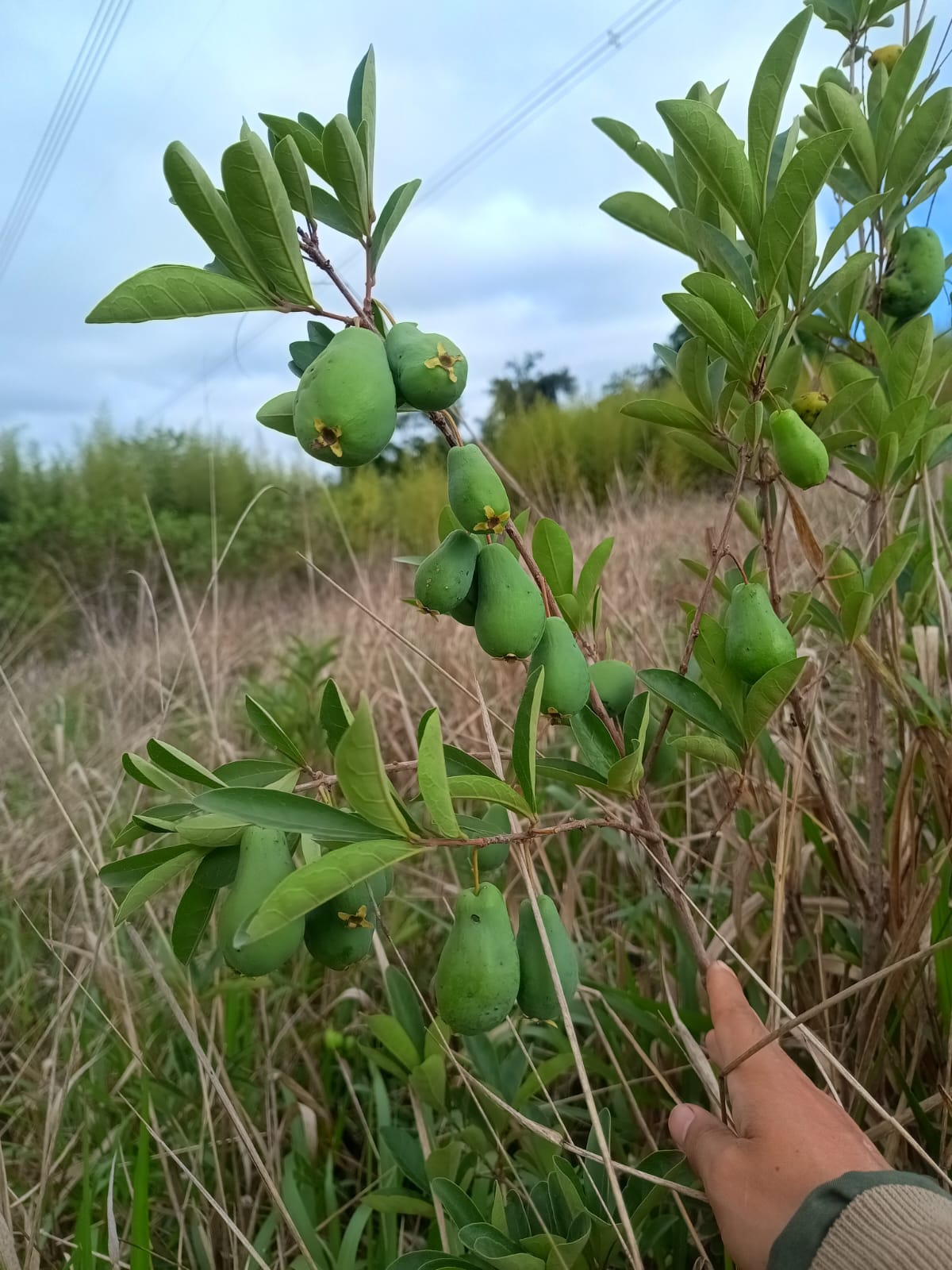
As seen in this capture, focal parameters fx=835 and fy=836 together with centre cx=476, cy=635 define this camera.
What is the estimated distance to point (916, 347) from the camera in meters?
0.64

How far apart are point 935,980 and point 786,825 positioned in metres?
0.20

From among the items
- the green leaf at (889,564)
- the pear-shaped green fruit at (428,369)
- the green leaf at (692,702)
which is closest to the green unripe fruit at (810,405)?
the green leaf at (889,564)

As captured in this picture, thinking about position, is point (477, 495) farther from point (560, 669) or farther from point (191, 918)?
point (191, 918)

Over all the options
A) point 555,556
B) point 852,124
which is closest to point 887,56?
point 852,124

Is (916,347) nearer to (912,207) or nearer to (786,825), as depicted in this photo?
(912,207)

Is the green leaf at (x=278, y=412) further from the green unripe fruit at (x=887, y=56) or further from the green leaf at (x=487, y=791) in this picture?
the green unripe fruit at (x=887, y=56)

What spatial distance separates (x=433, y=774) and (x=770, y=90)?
18.1 inches

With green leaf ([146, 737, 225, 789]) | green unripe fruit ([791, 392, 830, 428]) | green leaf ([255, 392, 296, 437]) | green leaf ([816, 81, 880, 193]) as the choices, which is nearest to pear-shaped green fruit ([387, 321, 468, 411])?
green leaf ([255, 392, 296, 437])

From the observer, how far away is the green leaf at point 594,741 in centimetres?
52

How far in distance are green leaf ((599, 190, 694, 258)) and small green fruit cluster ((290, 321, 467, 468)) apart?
33 cm

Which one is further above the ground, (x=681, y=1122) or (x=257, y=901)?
(x=257, y=901)

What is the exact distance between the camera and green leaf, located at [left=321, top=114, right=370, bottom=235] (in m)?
0.39

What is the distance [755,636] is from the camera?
0.48 metres

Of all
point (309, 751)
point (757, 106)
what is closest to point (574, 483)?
point (309, 751)
